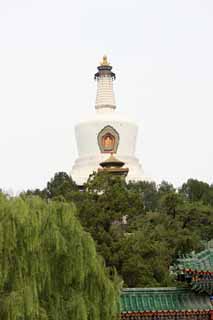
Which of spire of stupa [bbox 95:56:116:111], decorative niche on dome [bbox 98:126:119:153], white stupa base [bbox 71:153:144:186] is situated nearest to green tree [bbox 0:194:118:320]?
white stupa base [bbox 71:153:144:186]

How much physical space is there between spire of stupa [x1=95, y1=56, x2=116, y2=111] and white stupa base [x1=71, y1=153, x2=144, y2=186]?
3.90 meters

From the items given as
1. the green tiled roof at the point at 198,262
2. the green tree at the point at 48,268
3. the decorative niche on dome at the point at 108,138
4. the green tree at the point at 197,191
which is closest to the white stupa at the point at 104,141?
the decorative niche on dome at the point at 108,138

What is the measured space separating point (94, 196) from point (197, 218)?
274 inches

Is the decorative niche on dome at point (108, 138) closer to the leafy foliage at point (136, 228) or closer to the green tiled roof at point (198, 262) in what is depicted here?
the leafy foliage at point (136, 228)

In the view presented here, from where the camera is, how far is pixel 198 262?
12.5 meters

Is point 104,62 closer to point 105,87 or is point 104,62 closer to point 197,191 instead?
point 105,87

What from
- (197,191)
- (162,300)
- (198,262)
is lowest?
(162,300)

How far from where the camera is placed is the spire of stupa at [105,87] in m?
47.9

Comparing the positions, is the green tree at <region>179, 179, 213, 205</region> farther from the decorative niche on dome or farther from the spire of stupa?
the spire of stupa

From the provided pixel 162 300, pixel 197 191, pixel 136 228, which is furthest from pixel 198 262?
pixel 197 191

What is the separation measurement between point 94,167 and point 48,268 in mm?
33964

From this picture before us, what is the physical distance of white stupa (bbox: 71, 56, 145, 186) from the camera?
45.1 meters

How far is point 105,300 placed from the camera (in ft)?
Answer: 36.9

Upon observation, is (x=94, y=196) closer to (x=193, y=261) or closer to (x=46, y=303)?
(x=193, y=261)
